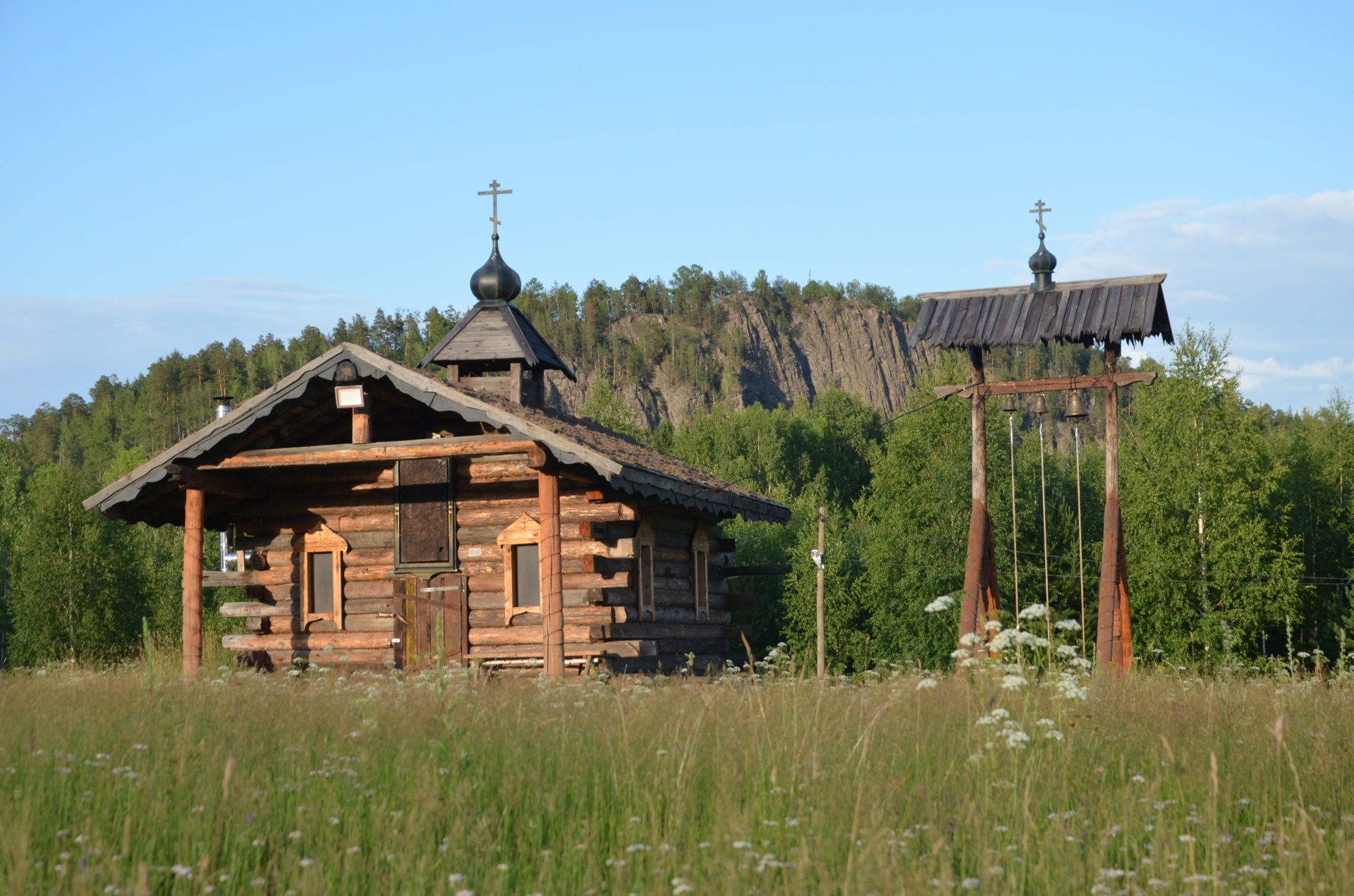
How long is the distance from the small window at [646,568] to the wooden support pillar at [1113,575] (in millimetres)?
6489

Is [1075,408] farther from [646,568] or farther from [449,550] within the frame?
[449,550]

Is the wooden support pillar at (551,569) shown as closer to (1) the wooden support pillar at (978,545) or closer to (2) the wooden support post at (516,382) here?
(1) the wooden support pillar at (978,545)

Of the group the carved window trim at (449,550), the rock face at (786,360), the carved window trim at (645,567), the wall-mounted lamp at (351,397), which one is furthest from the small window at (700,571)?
the rock face at (786,360)

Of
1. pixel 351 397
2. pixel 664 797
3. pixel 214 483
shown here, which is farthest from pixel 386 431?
pixel 664 797

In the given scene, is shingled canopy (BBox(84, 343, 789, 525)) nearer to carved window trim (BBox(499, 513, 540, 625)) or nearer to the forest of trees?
carved window trim (BBox(499, 513, 540, 625))

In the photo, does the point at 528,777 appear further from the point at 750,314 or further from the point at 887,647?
the point at 750,314

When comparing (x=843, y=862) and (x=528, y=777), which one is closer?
(x=843, y=862)

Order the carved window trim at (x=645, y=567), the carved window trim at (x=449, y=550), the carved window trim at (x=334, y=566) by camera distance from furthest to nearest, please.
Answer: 1. the carved window trim at (x=334, y=566)
2. the carved window trim at (x=645, y=567)
3. the carved window trim at (x=449, y=550)

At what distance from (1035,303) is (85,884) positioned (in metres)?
15.6

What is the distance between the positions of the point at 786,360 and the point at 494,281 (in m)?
136

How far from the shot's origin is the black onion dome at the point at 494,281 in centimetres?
2242

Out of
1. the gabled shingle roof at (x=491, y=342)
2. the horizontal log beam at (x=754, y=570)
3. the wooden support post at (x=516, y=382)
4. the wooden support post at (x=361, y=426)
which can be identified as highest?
the gabled shingle roof at (x=491, y=342)

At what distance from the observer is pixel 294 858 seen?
5.23 m

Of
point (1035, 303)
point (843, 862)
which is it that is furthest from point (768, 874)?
point (1035, 303)
